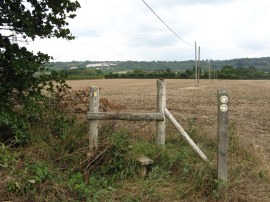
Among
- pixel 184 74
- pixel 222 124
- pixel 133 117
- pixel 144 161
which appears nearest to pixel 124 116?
pixel 133 117

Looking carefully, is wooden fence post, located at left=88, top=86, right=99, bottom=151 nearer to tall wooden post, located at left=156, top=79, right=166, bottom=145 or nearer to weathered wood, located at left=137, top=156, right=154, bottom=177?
weathered wood, located at left=137, top=156, right=154, bottom=177

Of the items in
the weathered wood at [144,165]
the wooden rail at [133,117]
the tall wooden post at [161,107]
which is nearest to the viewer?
the weathered wood at [144,165]

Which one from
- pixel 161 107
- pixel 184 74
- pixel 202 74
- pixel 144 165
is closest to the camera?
pixel 144 165

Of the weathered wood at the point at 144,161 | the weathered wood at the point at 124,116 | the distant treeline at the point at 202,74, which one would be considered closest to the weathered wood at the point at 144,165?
the weathered wood at the point at 144,161

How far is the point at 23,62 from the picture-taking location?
20.2ft

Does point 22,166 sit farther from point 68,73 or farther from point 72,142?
point 68,73

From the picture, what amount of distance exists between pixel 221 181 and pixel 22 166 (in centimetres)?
278

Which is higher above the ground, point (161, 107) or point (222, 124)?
point (161, 107)

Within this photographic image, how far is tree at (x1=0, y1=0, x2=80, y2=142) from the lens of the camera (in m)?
6.11

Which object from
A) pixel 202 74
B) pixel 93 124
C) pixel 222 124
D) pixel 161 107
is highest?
pixel 161 107

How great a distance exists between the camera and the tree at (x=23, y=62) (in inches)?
240

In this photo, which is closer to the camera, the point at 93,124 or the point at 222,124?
the point at 222,124

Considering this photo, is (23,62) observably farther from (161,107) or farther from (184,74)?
(184,74)

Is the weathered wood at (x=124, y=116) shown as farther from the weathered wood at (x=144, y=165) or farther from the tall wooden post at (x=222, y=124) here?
the tall wooden post at (x=222, y=124)
